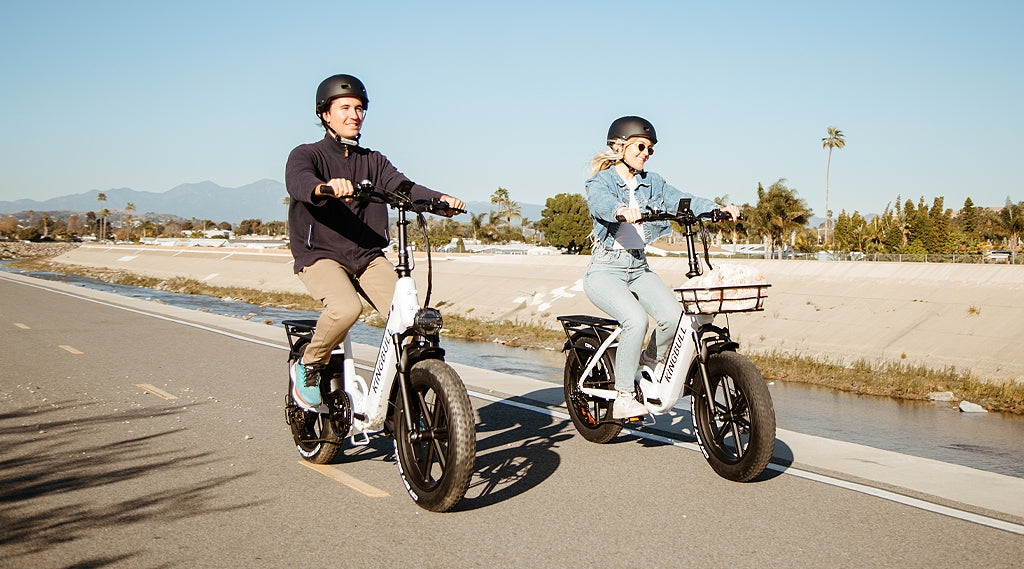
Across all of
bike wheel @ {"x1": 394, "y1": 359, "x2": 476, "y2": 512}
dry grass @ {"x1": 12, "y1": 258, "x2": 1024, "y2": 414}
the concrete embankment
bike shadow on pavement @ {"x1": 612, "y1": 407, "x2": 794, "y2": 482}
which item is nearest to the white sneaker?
bike shadow on pavement @ {"x1": 612, "y1": 407, "x2": 794, "y2": 482}

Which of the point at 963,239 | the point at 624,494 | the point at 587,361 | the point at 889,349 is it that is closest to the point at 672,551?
the point at 624,494

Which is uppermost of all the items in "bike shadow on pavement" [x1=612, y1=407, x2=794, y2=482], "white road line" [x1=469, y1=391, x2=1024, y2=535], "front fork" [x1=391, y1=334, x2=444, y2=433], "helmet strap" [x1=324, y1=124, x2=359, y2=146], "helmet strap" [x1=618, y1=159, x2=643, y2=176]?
"helmet strap" [x1=324, y1=124, x2=359, y2=146]

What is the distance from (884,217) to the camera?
86500 mm

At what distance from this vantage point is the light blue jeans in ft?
20.3

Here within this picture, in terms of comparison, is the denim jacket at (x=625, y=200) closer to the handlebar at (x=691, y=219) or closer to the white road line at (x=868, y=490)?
the handlebar at (x=691, y=219)

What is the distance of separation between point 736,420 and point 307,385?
9.10 ft

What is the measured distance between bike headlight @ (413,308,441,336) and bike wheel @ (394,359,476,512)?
0.16 m

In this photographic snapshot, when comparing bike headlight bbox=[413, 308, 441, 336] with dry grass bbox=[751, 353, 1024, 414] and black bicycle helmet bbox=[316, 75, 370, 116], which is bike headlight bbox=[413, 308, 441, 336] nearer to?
black bicycle helmet bbox=[316, 75, 370, 116]

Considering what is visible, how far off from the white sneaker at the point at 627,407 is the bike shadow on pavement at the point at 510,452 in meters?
0.55

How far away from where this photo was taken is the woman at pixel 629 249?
6195 millimetres

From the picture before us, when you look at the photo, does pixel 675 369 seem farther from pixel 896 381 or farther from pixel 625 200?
pixel 896 381

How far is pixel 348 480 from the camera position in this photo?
5.78 metres

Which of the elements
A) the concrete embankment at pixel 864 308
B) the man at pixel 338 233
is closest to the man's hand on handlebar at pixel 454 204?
the man at pixel 338 233

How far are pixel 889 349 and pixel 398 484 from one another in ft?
50.3
